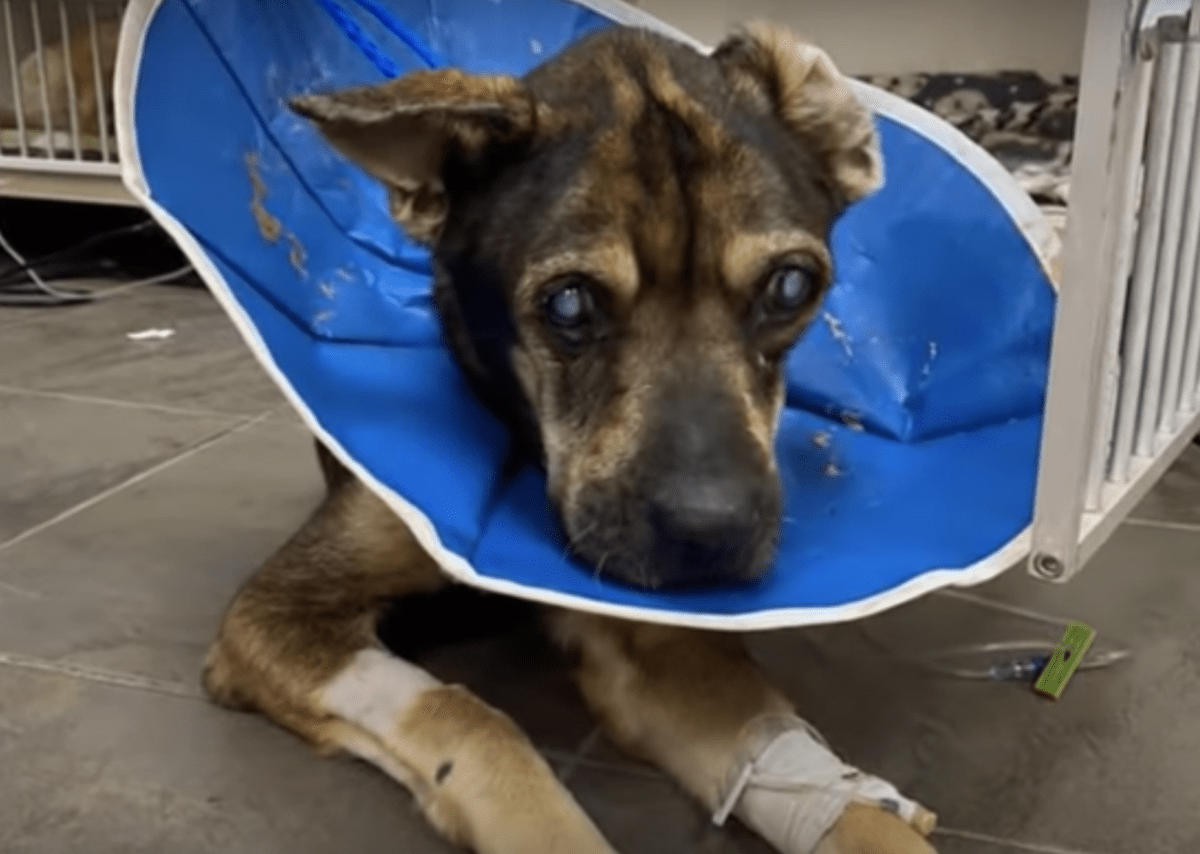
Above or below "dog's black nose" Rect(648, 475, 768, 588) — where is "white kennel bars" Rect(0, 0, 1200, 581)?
above

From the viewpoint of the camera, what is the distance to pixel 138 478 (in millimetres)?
2328

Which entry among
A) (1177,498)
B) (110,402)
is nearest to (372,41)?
(110,402)

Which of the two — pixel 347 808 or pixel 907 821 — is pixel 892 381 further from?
pixel 347 808

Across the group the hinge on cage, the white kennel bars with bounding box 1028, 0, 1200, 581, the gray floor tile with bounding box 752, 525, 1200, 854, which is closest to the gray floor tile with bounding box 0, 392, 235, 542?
the gray floor tile with bounding box 752, 525, 1200, 854

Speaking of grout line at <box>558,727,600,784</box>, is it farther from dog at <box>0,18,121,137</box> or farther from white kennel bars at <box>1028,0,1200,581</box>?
dog at <box>0,18,121,137</box>

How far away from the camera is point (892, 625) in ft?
6.05

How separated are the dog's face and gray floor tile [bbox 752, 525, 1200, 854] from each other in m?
0.31

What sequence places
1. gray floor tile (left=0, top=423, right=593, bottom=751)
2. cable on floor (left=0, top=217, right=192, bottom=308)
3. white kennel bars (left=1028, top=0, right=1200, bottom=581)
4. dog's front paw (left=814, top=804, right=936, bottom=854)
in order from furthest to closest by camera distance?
cable on floor (left=0, top=217, right=192, bottom=308) → gray floor tile (left=0, top=423, right=593, bottom=751) → dog's front paw (left=814, top=804, right=936, bottom=854) → white kennel bars (left=1028, top=0, right=1200, bottom=581)

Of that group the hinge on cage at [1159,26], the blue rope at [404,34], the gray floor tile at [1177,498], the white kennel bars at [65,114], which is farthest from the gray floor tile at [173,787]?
the white kennel bars at [65,114]

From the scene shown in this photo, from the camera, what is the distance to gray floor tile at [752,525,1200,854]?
1.41 metres

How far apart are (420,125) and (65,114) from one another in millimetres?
2607

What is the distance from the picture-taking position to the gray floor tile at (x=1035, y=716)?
141 cm

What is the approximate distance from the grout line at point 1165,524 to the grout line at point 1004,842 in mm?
915

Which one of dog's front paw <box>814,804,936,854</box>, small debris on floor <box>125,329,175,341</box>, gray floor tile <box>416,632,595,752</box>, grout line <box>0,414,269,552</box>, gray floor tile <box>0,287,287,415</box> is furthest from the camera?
small debris on floor <box>125,329,175,341</box>
